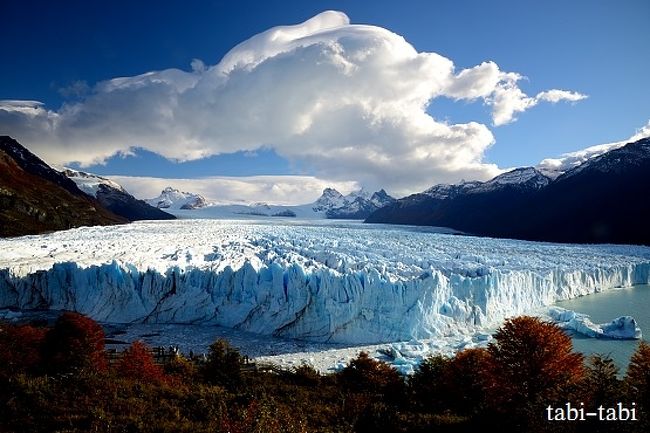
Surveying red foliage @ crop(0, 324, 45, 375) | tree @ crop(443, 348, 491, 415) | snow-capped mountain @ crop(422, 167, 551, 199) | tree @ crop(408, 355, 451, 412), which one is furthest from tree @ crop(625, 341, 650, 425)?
snow-capped mountain @ crop(422, 167, 551, 199)

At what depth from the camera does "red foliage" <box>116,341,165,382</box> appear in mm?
12564

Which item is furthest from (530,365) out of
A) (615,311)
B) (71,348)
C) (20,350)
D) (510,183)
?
(510,183)

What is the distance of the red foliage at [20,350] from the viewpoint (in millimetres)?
12133

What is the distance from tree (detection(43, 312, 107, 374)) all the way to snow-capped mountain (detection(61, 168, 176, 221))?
108 m

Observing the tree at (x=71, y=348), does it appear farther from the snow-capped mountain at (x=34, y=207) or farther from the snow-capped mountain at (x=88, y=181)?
the snow-capped mountain at (x=88, y=181)

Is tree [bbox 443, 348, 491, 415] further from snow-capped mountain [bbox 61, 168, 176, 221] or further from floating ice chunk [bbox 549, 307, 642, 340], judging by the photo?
snow-capped mountain [bbox 61, 168, 176, 221]

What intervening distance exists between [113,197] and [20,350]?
11689 centimetres

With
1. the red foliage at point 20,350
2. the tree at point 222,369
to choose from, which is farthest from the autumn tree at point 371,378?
the red foliage at point 20,350

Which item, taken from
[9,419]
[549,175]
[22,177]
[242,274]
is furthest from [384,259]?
[549,175]

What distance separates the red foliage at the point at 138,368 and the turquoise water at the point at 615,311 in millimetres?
17155

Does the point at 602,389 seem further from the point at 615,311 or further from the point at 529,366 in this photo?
the point at 615,311

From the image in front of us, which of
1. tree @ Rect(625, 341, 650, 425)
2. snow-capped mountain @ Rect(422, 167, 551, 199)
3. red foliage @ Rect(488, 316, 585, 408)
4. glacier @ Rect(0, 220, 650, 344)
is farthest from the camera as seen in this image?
snow-capped mountain @ Rect(422, 167, 551, 199)

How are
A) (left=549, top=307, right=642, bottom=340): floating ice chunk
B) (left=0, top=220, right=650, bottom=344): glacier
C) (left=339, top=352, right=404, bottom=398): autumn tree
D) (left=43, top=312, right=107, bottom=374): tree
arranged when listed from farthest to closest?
(left=0, top=220, right=650, bottom=344): glacier < (left=549, top=307, right=642, bottom=340): floating ice chunk < (left=339, top=352, right=404, bottom=398): autumn tree < (left=43, top=312, right=107, bottom=374): tree

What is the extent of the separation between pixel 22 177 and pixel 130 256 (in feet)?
194
